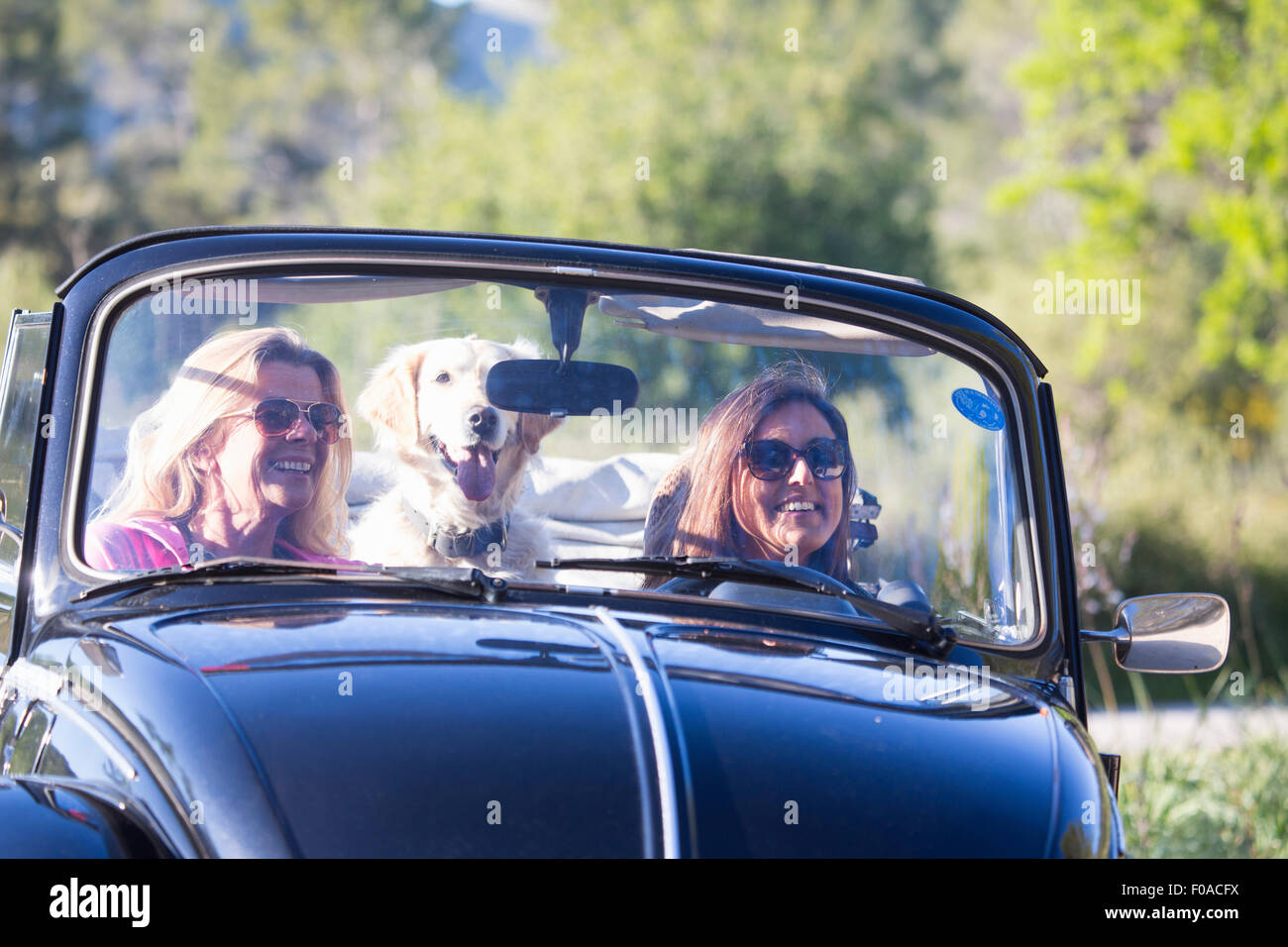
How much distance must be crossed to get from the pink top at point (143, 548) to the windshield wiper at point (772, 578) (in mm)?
440

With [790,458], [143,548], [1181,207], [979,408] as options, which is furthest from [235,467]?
[1181,207]

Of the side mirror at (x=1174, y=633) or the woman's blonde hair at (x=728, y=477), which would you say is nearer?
the woman's blonde hair at (x=728, y=477)

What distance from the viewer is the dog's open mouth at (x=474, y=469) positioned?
2.57 meters

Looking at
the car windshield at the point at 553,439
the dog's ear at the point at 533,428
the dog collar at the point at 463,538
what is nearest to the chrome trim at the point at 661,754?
the car windshield at the point at 553,439

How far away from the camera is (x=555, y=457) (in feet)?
8.76

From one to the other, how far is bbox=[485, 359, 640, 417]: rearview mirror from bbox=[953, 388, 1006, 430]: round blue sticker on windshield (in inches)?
26.0

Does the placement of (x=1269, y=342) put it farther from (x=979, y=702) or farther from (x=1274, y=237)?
(x=979, y=702)

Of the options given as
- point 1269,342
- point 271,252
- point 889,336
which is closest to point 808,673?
point 889,336

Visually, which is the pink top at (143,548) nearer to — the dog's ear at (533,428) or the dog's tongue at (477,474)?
the dog's tongue at (477,474)

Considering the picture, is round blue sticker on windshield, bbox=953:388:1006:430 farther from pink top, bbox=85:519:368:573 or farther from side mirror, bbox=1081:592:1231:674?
pink top, bbox=85:519:368:573

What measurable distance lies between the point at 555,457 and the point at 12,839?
1.22m

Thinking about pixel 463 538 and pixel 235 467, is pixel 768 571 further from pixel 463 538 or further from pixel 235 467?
pixel 235 467
